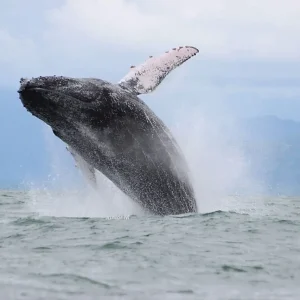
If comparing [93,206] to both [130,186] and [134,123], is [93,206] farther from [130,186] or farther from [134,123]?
[134,123]

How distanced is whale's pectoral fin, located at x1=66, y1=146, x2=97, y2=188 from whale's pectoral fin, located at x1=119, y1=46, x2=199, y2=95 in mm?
1562

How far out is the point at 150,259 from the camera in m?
8.58

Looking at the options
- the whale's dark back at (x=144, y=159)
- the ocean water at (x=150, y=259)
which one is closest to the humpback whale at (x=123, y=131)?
the whale's dark back at (x=144, y=159)

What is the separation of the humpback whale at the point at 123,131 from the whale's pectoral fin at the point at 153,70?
2 cm

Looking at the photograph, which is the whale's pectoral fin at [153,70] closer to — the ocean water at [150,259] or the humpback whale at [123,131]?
the humpback whale at [123,131]

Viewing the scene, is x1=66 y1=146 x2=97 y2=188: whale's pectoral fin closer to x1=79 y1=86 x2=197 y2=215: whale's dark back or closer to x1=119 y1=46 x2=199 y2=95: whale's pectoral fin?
x1=79 y1=86 x2=197 y2=215: whale's dark back

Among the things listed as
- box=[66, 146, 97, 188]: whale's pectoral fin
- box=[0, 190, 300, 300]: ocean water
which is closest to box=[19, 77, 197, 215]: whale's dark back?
box=[66, 146, 97, 188]: whale's pectoral fin

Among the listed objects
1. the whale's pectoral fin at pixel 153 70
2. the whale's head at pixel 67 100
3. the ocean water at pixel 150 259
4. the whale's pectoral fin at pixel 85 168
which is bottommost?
the ocean water at pixel 150 259

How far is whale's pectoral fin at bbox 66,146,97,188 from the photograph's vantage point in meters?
12.9

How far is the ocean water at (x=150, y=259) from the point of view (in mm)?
7156

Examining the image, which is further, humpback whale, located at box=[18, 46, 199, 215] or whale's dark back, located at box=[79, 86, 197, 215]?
whale's dark back, located at box=[79, 86, 197, 215]

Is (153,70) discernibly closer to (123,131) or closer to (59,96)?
(123,131)

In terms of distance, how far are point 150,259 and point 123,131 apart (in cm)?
375

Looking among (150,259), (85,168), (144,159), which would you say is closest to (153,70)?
(144,159)
